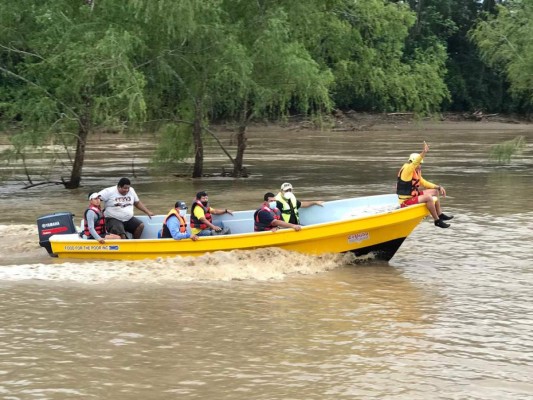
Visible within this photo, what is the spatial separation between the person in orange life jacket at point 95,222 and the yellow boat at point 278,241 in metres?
0.13

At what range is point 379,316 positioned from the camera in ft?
36.1

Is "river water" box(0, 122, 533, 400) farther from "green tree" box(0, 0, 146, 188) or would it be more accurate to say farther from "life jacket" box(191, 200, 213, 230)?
"green tree" box(0, 0, 146, 188)

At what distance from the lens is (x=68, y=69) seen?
894 inches

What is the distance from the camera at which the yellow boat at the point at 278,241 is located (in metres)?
13.6

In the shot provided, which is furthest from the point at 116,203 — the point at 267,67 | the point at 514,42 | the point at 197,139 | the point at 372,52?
the point at 514,42

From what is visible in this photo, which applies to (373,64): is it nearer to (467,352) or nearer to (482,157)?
(482,157)

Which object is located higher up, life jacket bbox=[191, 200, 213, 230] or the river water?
life jacket bbox=[191, 200, 213, 230]

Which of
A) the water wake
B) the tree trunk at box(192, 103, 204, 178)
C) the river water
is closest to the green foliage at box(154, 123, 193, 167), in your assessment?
the tree trunk at box(192, 103, 204, 178)

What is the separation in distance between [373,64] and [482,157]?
26.3 feet

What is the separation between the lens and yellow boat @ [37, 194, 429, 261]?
13602 millimetres

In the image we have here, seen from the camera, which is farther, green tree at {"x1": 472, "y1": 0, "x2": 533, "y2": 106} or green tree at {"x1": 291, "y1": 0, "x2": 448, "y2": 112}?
green tree at {"x1": 472, "y1": 0, "x2": 533, "y2": 106}

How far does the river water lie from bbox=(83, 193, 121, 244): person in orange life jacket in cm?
49

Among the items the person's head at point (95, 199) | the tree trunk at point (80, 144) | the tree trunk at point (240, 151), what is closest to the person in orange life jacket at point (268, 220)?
the person's head at point (95, 199)

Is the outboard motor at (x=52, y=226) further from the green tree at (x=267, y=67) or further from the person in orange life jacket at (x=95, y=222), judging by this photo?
the green tree at (x=267, y=67)
